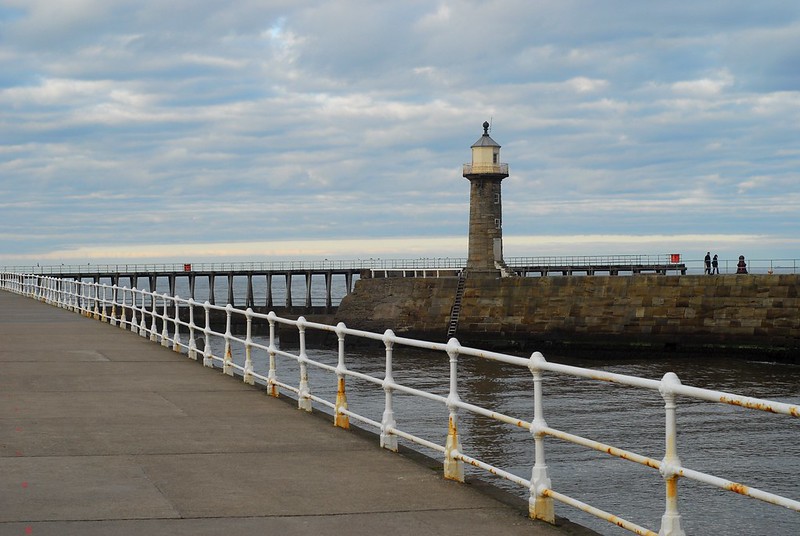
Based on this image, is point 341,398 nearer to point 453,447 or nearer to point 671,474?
point 453,447

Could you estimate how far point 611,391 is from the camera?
30688 mm

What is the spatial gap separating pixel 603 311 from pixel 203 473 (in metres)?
42.9

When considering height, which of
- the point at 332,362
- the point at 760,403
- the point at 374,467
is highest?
the point at 760,403

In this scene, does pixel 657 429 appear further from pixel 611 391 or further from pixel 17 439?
pixel 17 439

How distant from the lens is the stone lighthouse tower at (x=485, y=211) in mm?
63688

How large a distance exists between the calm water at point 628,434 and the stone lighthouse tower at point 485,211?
22.8 m

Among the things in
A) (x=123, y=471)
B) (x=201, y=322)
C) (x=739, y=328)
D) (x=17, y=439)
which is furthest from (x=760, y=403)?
(x=201, y=322)

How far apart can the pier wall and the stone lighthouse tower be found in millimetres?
7495

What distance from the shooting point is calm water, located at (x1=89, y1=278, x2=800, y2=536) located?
→ 1546 cm

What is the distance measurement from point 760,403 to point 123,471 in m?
4.74

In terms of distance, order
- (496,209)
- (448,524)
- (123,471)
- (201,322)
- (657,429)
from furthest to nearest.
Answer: (201,322), (496,209), (657,429), (123,471), (448,524)

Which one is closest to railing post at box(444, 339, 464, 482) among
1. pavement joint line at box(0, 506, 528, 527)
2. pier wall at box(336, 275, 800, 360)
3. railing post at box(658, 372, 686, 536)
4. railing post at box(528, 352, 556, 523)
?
pavement joint line at box(0, 506, 528, 527)

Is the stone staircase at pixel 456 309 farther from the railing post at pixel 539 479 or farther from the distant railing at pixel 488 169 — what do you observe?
the railing post at pixel 539 479

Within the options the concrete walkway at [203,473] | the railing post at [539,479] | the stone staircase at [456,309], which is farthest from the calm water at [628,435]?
the stone staircase at [456,309]
